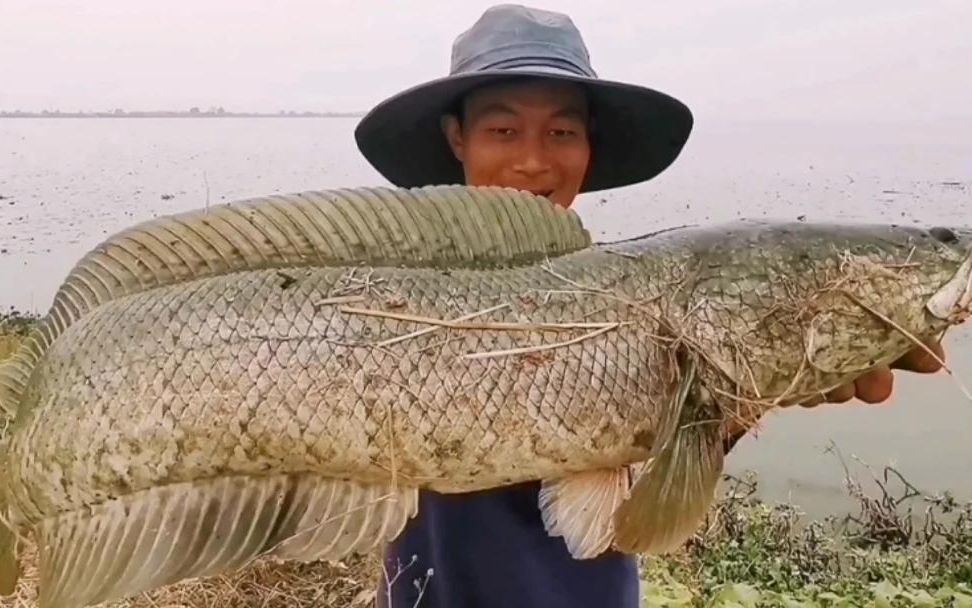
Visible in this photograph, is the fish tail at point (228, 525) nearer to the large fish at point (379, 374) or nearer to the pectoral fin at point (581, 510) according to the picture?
the large fish at point (379, 374)

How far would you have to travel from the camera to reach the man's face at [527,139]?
335 cm

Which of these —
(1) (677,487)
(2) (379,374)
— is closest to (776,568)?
(1) (677,487)

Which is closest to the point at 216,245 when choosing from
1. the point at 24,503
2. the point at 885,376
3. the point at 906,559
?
the point at 24,503

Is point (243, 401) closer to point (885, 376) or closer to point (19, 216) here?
point (885, 376)

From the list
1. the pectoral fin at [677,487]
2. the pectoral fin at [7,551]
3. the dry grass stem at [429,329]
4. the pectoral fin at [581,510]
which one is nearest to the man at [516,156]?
the pectoral fin at [677,487]

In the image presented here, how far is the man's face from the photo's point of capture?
335cm

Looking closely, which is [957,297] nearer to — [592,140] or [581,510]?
[581,510]

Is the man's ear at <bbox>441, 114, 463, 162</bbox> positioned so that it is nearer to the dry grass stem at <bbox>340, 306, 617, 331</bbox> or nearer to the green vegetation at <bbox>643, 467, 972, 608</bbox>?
the dry grass stem at <bbox>340, 306, 617, 331</bbox>

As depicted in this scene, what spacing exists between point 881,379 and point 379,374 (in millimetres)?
1448

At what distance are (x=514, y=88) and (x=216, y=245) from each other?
1352 millimetres

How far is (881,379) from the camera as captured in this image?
9.00 feet

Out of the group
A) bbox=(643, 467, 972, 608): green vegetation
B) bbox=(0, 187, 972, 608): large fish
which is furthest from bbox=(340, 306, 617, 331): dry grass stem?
bbox=(643, 467, 972, 608): green vegetation

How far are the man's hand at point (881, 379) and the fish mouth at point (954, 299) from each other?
3.9 inches

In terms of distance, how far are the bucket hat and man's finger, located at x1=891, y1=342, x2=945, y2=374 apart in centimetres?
126
